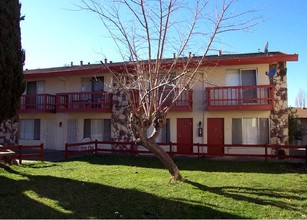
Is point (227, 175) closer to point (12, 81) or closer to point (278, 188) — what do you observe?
point (278, 188)

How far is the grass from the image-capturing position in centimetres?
680

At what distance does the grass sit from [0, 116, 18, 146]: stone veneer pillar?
2587 millimetres

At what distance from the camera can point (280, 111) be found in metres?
18.3

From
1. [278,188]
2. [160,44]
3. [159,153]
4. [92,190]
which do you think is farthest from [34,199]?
[278,188]

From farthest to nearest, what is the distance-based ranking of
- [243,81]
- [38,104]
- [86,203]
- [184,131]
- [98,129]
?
[38,104], [98,129], [184,131], [243,81], [86,203]

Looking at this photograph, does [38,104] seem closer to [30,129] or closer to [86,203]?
[30,129]

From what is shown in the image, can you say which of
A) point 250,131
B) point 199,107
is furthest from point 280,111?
point 199,107

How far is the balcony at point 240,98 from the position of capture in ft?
58.7

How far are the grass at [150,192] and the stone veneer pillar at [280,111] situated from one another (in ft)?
14.5

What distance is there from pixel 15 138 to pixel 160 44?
10.3m

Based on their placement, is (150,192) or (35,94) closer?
(150,192)

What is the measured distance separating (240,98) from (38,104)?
1370 centimetres

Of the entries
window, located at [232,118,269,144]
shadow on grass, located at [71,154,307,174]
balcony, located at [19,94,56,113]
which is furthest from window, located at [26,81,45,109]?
window, located at [232,118,269,144]

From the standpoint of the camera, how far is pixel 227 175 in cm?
1191
